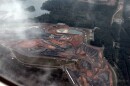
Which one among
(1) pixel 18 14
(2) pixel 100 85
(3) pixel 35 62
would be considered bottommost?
(2) pixel 100 85

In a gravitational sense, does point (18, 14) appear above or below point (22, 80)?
above

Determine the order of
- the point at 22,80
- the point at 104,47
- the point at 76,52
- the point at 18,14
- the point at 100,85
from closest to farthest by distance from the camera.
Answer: the point at 22,80 → the point at 100,85 → the point at 76,52 → the point at 104,47 → the point at 18,14

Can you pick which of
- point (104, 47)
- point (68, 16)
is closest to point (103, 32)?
point (104, 47)

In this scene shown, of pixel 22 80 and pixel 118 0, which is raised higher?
pixel 118 0

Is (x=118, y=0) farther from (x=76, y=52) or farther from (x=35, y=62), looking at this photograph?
(x=35, y=62)

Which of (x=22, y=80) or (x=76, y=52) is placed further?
(x=76, y=52)

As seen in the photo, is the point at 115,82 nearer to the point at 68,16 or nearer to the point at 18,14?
the point at 68,16

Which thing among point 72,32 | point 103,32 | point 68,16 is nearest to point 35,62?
point 72,32

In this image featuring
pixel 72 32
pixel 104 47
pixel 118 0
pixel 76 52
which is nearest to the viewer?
pixel 76 52

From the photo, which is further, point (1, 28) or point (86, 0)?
point (86, 0)
